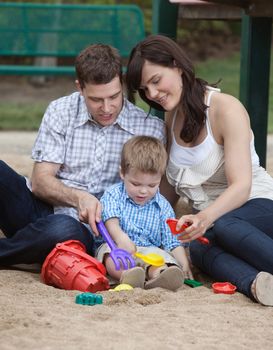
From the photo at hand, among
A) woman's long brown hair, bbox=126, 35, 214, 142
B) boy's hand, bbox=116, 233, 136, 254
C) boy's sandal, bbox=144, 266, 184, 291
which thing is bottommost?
boy's sandal, bbox=144, 266, 184, 291

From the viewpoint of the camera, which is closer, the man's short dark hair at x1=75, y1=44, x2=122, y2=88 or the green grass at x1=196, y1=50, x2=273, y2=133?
the man's short dark hair at x1=75, y1=44, x2=122, y2=88

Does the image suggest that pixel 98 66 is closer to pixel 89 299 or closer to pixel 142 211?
pixel 142 211

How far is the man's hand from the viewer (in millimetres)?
3459

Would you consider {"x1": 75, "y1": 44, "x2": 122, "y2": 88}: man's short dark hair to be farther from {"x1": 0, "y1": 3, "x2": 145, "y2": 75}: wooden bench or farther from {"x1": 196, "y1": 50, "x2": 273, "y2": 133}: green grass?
{"x1": 196, "y1": 50, "x2": 273, "y2": 133}: green grass

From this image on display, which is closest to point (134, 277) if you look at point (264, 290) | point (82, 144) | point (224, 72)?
Result: point (264, 290)

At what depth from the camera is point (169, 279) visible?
3.25m

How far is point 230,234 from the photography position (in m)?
3.38

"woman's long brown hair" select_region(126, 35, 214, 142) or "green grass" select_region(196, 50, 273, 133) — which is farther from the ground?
"woman's long brown hair" select_region(126, 35, 214, 142)

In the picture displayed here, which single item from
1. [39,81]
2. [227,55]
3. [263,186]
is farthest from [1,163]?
[227,55]

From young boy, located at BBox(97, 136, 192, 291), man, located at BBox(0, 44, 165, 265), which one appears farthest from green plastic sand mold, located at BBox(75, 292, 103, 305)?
man, located at BBox(0, 44, 165, 265)

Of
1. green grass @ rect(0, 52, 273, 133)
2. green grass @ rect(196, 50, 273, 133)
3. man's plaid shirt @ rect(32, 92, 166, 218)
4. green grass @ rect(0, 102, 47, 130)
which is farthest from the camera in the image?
green grass @ rect(196, 50, 273, 133)

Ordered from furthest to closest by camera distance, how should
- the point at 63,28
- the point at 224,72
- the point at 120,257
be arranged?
the point at 224,72 < the point at 63,28 < the point at 120,257

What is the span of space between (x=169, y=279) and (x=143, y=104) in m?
6.16

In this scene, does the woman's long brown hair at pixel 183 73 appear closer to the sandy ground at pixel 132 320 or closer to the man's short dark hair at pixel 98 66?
the man's short dark hair at pixel 98 66
